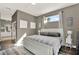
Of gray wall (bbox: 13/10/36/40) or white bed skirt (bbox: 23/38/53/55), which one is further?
gray wall (bbox: 13/10/36/40)

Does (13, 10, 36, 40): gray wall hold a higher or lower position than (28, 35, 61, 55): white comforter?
higher

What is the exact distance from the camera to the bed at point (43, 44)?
184 cm

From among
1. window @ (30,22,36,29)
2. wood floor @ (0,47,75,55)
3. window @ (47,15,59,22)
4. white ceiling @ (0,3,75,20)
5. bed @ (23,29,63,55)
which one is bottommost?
wood floor @ (0,47,75,55)

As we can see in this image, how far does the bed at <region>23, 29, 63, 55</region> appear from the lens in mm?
1838

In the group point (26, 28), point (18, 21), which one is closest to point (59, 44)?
point (26, 28)

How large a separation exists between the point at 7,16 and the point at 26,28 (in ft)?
1.60

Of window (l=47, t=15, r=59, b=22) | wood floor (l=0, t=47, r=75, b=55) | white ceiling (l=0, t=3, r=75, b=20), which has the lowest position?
wood floor (l=0, t=47, r=75, b=55)

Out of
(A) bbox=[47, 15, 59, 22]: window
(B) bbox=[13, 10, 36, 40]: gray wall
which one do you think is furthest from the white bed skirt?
(A) bbox=[47, 15, 59, 22]: window

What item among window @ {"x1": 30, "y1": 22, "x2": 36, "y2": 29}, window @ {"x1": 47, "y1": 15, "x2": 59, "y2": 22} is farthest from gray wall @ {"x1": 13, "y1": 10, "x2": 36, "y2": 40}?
window @ {"x1": 47, "y1": 15, "x2": 59, "y2": 22}

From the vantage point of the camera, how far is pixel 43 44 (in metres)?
1.91

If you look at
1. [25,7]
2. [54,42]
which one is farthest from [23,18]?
[54,42]

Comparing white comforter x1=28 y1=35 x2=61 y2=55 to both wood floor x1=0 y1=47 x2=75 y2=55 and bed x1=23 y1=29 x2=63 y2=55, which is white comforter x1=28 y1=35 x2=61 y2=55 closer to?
bed x1=23 y1=29 x2=63 y2=55

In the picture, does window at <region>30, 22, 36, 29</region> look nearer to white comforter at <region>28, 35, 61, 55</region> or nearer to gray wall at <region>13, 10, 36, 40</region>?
gray wall at <region>13, 10, 36, 40</region>
